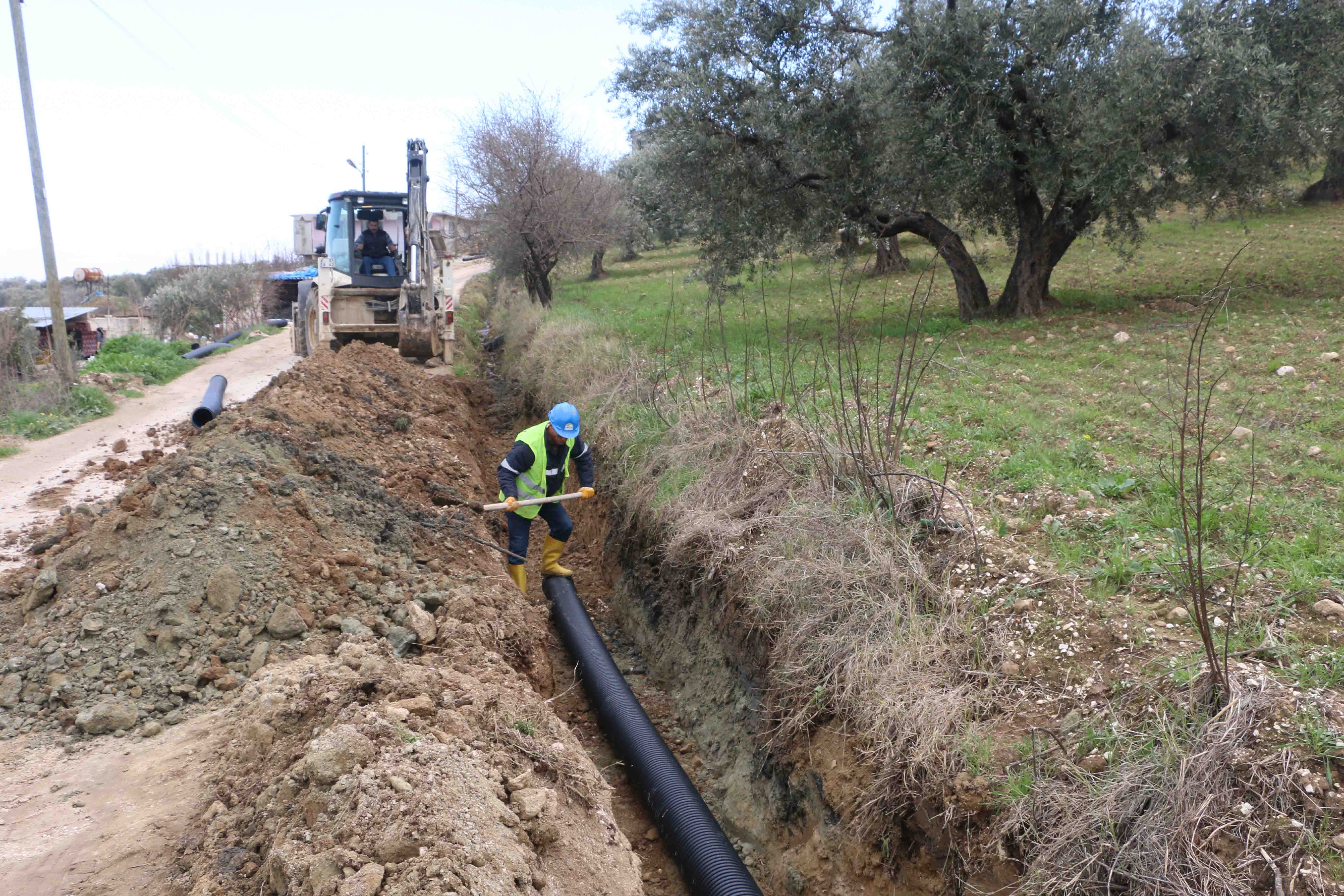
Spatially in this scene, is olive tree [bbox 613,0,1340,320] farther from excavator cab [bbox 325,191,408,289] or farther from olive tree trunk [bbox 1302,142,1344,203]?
olive tree trunk [bbox 1302,142,1344,203]

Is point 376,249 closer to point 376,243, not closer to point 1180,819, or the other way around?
point 376,243

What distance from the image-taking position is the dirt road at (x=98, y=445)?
8.27 meters

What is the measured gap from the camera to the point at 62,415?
12078 mm

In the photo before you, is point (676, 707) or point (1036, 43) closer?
point (676, 707)

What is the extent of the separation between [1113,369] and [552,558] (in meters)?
6.13

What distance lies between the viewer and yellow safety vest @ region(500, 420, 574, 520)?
703 cm

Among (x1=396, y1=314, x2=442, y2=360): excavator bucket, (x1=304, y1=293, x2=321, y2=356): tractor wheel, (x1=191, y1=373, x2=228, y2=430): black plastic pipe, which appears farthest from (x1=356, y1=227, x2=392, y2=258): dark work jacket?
(x1=191, y1=373, x2=228, y2=430): black plastic pipe

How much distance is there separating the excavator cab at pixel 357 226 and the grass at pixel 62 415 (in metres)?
4.24

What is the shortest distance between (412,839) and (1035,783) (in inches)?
100

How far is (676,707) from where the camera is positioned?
6.31 metres

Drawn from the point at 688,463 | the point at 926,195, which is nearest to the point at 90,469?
the point at 688,463

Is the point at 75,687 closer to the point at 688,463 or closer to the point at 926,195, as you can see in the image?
the point at 688,463

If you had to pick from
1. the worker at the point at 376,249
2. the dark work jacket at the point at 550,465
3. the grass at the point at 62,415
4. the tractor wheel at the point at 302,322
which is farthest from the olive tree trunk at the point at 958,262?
the grass at the point at 62,415

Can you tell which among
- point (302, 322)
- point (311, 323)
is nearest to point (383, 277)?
point (311, 323)
